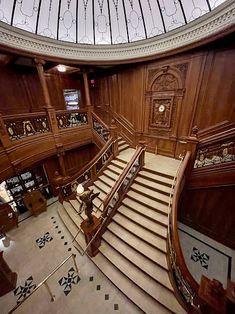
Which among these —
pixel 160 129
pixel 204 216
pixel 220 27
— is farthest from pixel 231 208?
pixel 220 27

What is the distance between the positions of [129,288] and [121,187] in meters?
2.24

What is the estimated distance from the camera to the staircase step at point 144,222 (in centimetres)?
341

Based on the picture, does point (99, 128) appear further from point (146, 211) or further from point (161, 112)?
point (146, 211)

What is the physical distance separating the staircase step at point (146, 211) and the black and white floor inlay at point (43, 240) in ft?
8.73

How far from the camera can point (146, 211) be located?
3.83 meters

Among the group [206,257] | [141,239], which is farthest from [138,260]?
[206,257]

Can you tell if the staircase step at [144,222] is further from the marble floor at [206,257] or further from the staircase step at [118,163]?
the staircase step at [118,163]

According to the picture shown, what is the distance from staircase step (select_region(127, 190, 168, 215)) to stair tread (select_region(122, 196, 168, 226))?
0.31 ft

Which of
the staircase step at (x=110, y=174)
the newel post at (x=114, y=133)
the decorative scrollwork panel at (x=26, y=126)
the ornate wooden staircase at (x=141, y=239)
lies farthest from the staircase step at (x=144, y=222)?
the decorative scrollwork panel at (x=26, y=126)

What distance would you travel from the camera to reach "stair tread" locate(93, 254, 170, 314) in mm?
2674

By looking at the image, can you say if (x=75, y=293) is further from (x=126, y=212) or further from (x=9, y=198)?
(x=9, y=198)

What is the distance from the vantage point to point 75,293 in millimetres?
3127

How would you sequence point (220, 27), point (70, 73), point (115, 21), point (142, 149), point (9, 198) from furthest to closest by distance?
point (70, 73) < point (9, 198) < point (115, 21) < point (142, 149) < point (220, 27)

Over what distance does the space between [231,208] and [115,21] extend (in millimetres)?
7038
